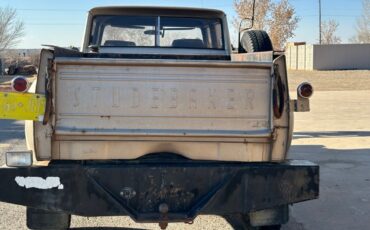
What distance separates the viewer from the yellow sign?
374cm

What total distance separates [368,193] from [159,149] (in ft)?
11.6

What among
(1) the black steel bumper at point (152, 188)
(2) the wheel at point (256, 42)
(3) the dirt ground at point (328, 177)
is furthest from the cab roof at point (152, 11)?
(1) the black steel bumper at point (152, 188)

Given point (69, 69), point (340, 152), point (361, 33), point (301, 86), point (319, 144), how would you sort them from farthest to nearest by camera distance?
point (361, 33), point (319, 144), point (340, 152), point (301, 86), point (69, 69)

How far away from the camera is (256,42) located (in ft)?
20.3

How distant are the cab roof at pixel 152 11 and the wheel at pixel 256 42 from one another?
1.47ft

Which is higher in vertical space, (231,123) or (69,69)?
(69,69)

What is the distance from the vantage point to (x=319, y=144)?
10156 mm

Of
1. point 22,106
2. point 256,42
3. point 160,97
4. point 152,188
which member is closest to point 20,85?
point 22,106

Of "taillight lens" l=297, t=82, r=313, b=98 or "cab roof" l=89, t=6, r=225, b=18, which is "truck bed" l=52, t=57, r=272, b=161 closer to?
"taillight lens" l=297, t=82, r=313, b=98

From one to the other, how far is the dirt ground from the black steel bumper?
55.0 inches

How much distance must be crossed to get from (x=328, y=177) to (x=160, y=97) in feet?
13.7

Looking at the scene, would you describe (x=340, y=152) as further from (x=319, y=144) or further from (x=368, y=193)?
(x=368, y=193)

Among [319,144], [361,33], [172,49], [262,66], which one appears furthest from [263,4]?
[361,33]

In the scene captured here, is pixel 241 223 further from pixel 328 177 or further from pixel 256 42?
pixel 328 177
